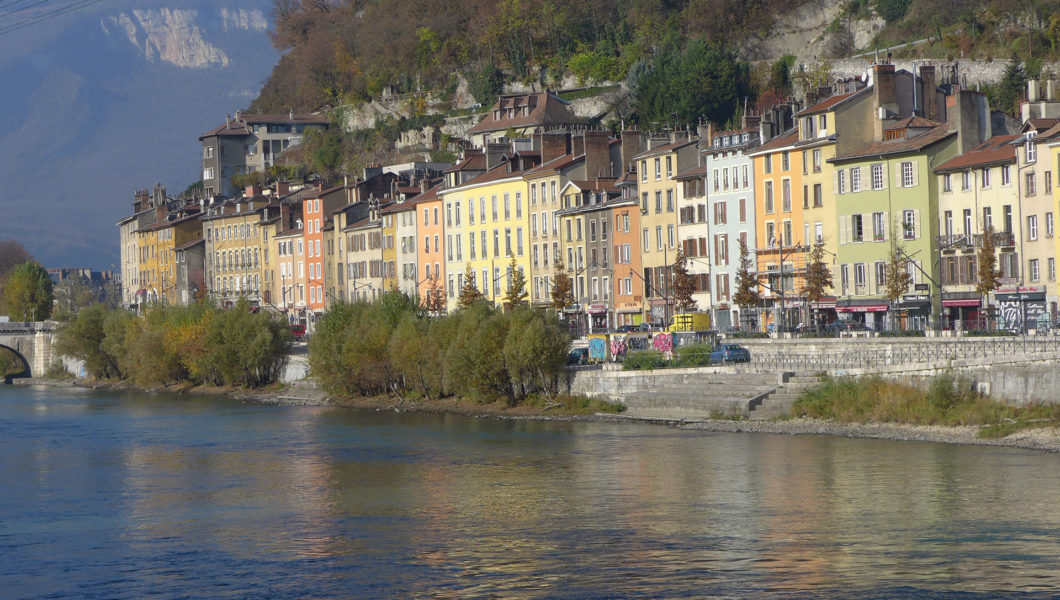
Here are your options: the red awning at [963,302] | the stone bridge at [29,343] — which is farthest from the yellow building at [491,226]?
the stone bridge at [29,343]

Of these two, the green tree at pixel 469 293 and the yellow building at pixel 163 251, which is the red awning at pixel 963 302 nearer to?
the green tree at pixel 469 293

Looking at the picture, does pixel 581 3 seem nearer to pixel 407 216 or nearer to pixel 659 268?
pixel 407 216

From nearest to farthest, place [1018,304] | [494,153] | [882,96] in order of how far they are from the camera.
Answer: [1018,304] → [882,96] → [494,153]

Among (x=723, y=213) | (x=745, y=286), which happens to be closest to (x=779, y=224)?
(x=723, y=213)

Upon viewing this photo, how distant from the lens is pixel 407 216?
10100 centimetres

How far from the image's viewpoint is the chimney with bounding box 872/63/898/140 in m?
70.1

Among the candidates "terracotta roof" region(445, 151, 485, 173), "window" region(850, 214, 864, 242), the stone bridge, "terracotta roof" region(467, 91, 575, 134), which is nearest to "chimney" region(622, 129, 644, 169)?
"terracotta roof" region(445, 151, 485, 173)

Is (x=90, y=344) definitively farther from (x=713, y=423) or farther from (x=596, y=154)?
(x=713, y=423)

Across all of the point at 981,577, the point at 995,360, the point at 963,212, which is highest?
the point at 963,212

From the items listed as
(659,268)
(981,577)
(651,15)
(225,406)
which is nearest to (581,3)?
(651,15)

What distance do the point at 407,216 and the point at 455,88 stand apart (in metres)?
27.4

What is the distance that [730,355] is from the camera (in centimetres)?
5903

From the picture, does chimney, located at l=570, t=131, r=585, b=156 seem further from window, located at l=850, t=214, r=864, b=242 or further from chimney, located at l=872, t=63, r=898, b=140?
Result: window, located at l=850, t=214, r=864, b=242

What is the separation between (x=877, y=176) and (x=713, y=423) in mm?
18687
